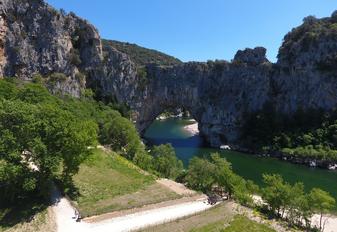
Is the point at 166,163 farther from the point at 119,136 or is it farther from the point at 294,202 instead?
the point at 294,202

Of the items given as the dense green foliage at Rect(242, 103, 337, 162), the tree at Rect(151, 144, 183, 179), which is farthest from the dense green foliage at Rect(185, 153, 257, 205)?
the dense green foliage at Rect(242, 103, 337, 162)

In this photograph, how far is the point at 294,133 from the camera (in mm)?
98625

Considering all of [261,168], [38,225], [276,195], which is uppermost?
[276,195]

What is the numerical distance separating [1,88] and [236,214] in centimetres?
4789

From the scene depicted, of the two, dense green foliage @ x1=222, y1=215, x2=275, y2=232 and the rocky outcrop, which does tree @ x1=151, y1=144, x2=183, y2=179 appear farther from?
the rocky outcrop

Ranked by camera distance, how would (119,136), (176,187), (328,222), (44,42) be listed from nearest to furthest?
1. (328,222)
2. (176,187)
3. (119,136)
4. (44,42)

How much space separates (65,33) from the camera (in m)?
100

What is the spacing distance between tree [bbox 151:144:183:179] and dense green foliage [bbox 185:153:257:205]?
5761mm

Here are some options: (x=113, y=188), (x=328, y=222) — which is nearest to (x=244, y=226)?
(x=328, y=222)

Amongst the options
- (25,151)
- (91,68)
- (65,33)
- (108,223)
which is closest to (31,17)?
(65,33)

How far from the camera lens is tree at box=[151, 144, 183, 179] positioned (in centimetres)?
5809

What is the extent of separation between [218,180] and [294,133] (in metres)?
57.5

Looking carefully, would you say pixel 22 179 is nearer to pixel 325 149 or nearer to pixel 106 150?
pixel 106 150

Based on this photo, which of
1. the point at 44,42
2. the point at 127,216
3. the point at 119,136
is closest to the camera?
the point at 127,216
